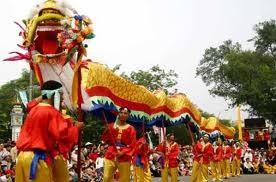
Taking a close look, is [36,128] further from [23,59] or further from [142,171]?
[142,171]

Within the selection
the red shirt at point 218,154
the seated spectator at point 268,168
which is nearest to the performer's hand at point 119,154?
the red shirt at point 218,154

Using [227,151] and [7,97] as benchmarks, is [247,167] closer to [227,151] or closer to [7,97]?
[227,151]

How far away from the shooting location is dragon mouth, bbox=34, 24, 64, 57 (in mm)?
8055

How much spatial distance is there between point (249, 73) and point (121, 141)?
36417 mm

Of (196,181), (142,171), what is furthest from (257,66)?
(142,171)

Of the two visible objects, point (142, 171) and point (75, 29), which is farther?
point (142, 171)

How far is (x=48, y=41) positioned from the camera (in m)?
8.27

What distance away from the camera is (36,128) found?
5.99 meters

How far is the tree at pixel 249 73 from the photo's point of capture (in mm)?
42031

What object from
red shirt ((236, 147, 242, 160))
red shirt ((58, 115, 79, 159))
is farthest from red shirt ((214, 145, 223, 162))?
red shirt ((58, 115, 79, 159))

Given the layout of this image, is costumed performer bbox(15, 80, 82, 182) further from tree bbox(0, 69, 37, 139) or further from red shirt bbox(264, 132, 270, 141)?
red shirt bbox(264, 132, 270, 141)

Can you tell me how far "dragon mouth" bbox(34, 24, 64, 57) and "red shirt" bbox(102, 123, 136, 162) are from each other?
5.88 feet

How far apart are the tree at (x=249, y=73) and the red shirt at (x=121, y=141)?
111 ft

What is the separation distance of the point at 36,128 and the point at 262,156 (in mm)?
22620
